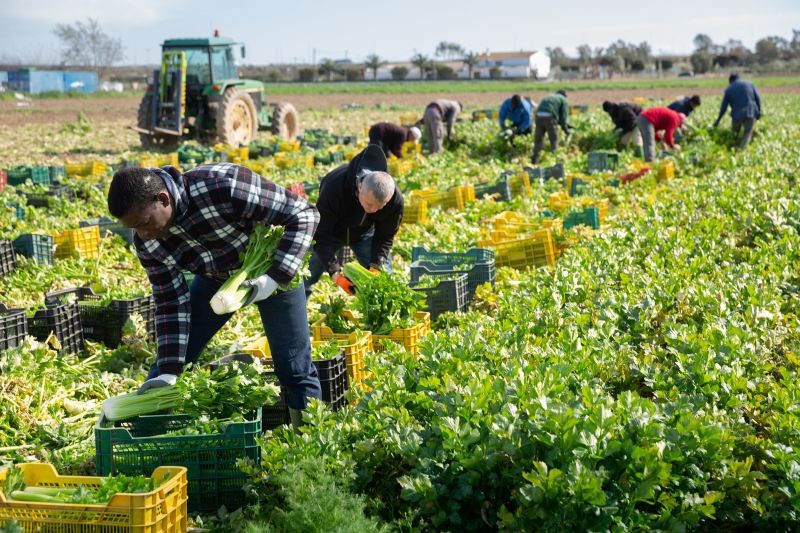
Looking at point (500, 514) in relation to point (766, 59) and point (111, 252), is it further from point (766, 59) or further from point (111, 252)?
point (766, 59)

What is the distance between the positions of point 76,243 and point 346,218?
4.07 m

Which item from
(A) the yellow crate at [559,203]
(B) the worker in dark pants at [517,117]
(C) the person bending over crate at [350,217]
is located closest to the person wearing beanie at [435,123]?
(B) the worker in dark pants at [517,117]

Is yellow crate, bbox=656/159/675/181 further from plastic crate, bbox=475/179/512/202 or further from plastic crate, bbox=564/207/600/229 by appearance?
plastic crate, bbox=564/207/600/229

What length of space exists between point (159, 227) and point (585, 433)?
2.12 m

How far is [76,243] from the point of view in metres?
9.45

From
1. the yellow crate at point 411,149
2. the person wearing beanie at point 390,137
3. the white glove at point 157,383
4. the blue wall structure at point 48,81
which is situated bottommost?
the white glove at point 157,383

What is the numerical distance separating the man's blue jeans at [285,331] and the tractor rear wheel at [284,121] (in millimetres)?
19152

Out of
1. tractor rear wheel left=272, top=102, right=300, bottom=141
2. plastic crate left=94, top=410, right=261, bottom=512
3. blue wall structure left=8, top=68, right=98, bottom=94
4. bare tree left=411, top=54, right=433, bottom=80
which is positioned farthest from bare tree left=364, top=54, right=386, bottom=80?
plastic crate left=94, top=410, right=261, bottom=512

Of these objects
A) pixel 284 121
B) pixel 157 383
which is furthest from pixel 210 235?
pixel 284 121

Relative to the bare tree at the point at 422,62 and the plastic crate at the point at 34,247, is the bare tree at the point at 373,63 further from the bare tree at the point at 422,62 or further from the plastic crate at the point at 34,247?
the plastic crate at the point at 34,247

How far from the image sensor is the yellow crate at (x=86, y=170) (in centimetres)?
1590

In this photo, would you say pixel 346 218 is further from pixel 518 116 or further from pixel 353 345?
pixel 518 116

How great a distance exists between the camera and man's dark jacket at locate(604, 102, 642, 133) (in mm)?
18828

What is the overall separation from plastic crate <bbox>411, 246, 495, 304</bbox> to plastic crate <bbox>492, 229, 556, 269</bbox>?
91 cm
